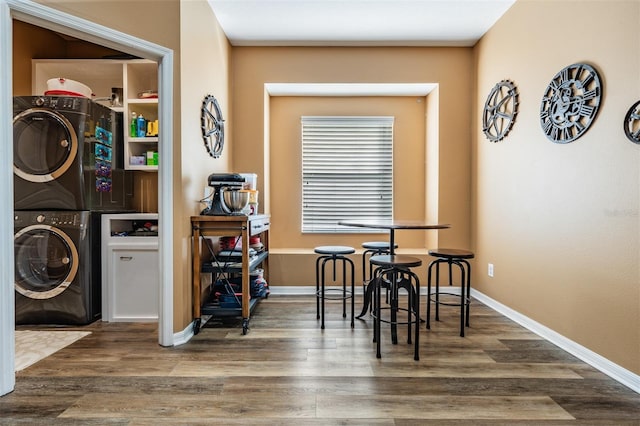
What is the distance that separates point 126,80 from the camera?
332cm

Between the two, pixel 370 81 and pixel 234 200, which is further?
pixel 370 81

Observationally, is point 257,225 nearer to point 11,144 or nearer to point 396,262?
point 396,262

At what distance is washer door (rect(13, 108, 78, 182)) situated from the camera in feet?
9.68

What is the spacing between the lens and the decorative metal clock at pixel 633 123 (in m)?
1.96

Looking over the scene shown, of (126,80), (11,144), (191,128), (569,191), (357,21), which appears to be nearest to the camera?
(11,144)

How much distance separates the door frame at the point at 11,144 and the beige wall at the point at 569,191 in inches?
115

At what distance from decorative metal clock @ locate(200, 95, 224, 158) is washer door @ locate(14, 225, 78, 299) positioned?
1477 mm

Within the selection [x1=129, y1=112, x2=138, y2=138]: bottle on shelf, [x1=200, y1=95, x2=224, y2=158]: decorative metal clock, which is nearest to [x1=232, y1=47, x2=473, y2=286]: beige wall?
[x1=200, y1=95, x2=224, y2=158]: decorative metal clock

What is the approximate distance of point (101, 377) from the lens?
2115mm

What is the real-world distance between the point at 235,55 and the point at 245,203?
6.83ft

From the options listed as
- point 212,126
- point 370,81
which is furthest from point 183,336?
point 370,81

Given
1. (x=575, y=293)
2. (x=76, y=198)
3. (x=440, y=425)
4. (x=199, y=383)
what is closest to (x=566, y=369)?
(x=575, y=293)

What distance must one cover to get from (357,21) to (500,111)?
170 cm

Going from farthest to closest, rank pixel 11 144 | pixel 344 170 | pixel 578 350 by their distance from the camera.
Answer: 1. pixel 344 170
2. pixel 578 350
3. pixel 11 144
